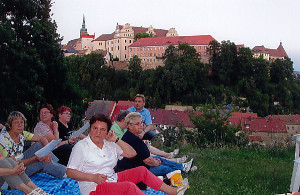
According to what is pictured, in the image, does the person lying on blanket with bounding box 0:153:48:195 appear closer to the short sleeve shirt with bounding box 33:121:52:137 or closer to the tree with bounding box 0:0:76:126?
the short sleeve shirt with bounding box 33:121:52:137

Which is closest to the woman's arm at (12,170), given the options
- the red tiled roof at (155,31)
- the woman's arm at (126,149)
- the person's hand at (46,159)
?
the person's hand at (46,159)

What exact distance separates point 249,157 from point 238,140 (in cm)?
175

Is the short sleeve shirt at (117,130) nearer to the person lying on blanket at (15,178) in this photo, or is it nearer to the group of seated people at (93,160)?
the group of seated people at (93,160)

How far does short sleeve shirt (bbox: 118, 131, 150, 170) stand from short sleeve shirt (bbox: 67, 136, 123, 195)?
0.36m

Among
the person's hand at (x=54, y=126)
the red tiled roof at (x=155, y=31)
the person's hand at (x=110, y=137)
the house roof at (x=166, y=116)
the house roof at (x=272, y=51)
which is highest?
the red tiled roof at (x=155, y=31)

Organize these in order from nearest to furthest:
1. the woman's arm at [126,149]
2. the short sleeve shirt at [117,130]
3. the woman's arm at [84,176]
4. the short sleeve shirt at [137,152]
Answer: the woman's arm at [84,176] < the woman's arm at [126,149] < the short sleeve shirt at [137,152] < the short sleeve shirt at [117,130]

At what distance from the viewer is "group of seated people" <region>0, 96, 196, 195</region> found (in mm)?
3115

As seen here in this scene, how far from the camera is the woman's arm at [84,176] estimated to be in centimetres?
307

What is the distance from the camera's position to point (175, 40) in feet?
234

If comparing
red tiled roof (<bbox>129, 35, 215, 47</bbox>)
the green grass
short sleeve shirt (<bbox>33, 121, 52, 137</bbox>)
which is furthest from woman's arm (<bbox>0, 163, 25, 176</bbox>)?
red tiled roof (<bbox>129, 35, 215, 47</bbox>)

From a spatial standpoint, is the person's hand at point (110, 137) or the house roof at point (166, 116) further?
the house roof at point (166, 116)

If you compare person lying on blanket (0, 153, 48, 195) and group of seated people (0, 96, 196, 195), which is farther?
person lying on blanket (0, 153, 48, 195)

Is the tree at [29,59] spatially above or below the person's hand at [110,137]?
above

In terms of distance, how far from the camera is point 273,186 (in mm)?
4230
